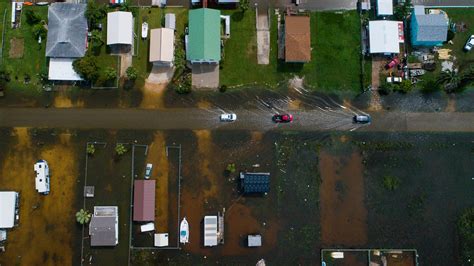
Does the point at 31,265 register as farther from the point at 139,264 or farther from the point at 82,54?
the point at 82,54

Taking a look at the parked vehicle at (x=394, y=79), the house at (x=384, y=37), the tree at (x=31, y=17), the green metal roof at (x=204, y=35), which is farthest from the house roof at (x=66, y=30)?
the parked vehicle at (x=394, y=79)

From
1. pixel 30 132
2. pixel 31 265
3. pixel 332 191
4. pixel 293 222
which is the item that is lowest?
pixel 31 265

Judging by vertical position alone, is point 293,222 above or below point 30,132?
below

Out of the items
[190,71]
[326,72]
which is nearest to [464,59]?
[326,72]

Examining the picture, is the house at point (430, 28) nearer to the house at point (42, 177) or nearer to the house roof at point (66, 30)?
the house roof at point (66, 30)

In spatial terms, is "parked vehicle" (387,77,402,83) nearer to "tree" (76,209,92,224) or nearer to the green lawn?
the green lawn

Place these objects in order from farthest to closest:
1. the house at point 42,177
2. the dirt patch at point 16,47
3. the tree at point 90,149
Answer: the dirt patch at point 16,47 < the tree at point 90,149 < the house at point 42,177

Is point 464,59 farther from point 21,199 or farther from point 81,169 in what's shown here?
point 21,199
